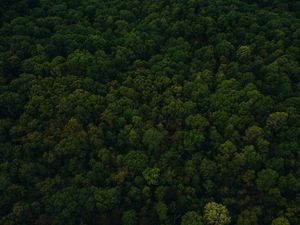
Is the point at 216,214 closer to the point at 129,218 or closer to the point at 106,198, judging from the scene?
the point at 129,218

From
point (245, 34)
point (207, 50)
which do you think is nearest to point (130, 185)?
point (207, 50)

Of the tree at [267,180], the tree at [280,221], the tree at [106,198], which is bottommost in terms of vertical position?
the tree at [280,221]

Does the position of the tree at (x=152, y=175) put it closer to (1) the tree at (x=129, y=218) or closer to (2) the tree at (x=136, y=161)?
(2) the tree at (x=136, y=161)

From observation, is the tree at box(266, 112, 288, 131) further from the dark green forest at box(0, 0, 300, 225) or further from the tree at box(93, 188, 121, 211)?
the tree at box(93, 188, 121, 211)

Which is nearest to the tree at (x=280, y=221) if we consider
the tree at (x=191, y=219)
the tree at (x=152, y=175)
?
the tree at (x=191, y=219)

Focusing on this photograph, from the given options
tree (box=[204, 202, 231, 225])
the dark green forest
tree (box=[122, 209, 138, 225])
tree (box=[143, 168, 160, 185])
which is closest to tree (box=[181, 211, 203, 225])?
A: the dark green forest

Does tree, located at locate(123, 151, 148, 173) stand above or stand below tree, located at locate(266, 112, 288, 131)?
below

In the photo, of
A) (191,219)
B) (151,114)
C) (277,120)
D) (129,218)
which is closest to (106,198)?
(129,218)

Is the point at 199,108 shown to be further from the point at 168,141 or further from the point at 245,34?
the point at 245,34
